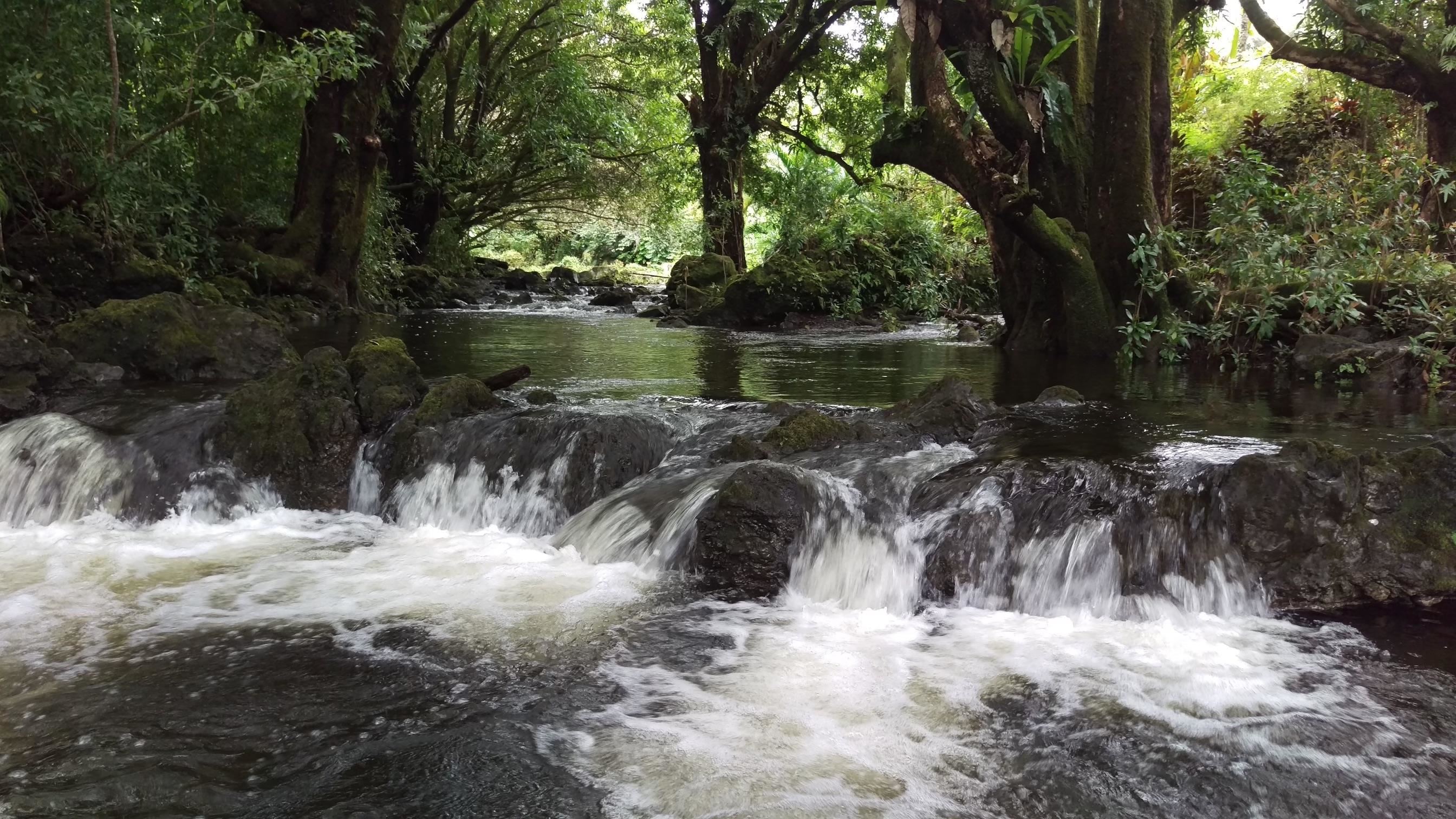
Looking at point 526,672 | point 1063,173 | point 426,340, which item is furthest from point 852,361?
point 526,672

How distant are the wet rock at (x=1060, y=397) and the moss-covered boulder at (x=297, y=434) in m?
5.15

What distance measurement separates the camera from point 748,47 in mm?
18797

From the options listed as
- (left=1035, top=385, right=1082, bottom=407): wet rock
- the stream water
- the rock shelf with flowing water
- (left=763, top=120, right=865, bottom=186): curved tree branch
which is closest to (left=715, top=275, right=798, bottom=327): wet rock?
(left=763, top=120, right=865, bottom=186): curved tree branch

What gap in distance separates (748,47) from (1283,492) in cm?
1629

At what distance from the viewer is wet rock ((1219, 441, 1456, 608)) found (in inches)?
170

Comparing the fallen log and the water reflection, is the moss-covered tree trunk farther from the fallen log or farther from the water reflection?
the fallen log

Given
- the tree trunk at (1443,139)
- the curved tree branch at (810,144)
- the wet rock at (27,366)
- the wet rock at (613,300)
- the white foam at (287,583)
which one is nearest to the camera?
the white foam at (287,583)

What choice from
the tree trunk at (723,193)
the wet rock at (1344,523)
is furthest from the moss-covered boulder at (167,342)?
the tree trunk at (723,193)

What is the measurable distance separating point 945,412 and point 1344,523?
99.9 inches

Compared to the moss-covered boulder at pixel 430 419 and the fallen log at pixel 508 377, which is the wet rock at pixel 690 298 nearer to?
the fallen log at pixel 508 377

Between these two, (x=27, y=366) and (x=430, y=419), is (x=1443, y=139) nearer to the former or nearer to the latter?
(x=430, y=419)

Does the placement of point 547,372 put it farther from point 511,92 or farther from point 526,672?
point 511,92

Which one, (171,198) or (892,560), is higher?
(171,198)

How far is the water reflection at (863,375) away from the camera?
6.96 m
